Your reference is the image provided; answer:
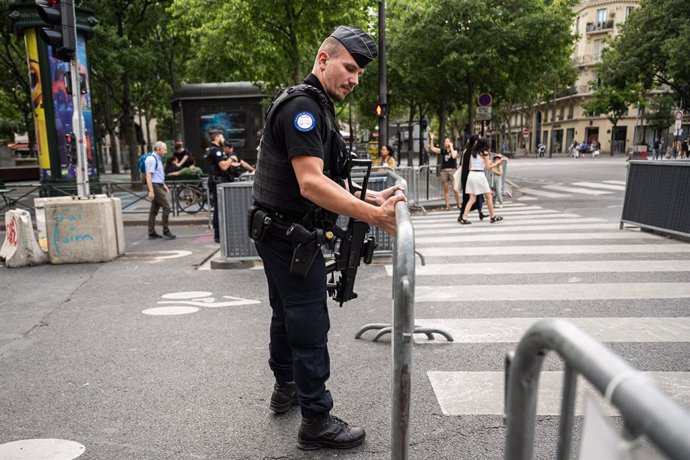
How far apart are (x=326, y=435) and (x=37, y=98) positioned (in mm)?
13282

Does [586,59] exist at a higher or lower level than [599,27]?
lower

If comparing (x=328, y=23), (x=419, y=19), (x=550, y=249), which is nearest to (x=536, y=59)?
(x=419, y=19)

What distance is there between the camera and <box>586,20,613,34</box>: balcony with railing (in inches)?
2461

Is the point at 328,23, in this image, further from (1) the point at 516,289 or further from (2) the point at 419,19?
(1) the point at 516,289

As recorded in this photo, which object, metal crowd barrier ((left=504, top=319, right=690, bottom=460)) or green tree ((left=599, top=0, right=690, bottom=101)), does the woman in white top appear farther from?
green tree ((left=599, top=0, right=690, bottom=101))

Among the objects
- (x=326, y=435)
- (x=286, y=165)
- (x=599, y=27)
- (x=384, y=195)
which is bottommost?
(x=326, y=435)

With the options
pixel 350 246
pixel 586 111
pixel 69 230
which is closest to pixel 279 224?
pixel 350 246

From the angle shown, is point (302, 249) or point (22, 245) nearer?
point (302, 249)

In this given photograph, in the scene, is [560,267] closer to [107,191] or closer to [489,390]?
[489,390]

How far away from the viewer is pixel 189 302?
5684mm

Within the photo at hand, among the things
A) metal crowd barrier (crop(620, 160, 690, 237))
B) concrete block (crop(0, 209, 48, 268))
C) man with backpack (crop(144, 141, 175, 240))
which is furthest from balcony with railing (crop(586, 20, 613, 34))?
concrete block (crop(0, 209, 48, 268))

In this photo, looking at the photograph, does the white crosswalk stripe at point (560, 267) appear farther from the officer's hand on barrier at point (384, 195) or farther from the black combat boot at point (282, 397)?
the officer's hand on barrier at point (384, 195)

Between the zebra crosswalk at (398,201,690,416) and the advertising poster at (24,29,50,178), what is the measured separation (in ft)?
30.7

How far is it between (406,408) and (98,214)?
6.95 metres
